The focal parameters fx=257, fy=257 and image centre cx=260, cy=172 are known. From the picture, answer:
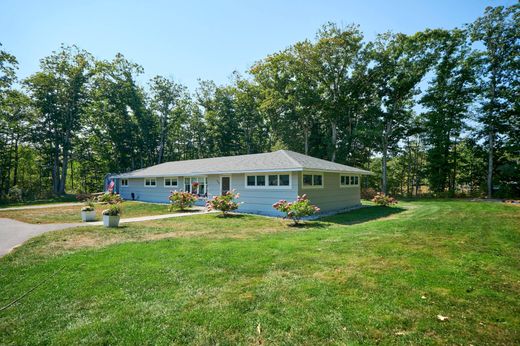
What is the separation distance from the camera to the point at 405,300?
11.6 feet

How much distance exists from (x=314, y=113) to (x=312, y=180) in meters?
19.6

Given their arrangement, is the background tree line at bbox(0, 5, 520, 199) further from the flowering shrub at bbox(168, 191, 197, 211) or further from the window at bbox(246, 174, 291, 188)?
the flowering shrub at bbox(168, 191, 197, 211)

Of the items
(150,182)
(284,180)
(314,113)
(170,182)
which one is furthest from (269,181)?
(314,113)

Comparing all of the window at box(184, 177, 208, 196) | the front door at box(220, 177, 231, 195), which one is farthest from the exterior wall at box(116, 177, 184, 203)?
the front door at box(220, 177, 231, 195)

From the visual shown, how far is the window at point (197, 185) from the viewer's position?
61.1 feet

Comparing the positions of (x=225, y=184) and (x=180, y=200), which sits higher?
(x=225, y=184)

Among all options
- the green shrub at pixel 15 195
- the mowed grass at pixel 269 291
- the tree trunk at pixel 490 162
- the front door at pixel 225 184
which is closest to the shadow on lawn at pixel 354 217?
the mowed grass at pixel 269 291

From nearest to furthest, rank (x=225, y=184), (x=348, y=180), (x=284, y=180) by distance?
(x=284, y=180) < (x=225, y=184) < (x=348, y=180)

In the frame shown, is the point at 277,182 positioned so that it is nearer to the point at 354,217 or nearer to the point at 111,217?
the point at 354,217

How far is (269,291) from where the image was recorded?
155 inches

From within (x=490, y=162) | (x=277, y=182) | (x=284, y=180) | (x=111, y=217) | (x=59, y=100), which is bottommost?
(x=111, y=217)

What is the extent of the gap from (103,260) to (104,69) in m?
37.4

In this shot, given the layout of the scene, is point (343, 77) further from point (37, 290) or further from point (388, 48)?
point (37, 290)

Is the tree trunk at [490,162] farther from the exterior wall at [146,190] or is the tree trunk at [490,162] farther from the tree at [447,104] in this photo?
the exterior wall at [146,190]
